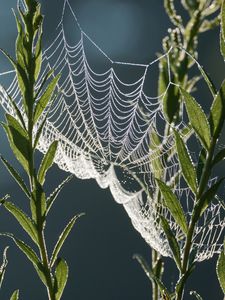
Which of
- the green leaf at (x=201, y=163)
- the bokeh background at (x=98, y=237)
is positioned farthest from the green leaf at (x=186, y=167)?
the bokeh background at (x=98, y=237)

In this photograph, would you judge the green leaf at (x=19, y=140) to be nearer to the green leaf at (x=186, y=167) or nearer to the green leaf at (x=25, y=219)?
the green leaf at (x=25, y=219)

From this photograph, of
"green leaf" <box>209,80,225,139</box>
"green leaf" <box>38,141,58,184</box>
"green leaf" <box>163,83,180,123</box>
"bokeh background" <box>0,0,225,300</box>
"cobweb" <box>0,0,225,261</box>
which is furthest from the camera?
"bokeh background" <box>0,0,225,300</box>

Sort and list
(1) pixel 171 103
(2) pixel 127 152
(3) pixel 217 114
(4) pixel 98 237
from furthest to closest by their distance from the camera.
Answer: (4) pixel 98 237, (2) pixel 127 152, (1) pixel 171 103, (3) pixel 217 114

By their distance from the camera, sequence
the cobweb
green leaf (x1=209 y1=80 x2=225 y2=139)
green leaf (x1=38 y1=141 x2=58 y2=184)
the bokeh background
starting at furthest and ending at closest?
the bokeh background
the cobweb
green leaf (x1=38 y1=141 x2=58 y2=184)
green leaf (x1=209 y1=80 x2=225 y2=139)

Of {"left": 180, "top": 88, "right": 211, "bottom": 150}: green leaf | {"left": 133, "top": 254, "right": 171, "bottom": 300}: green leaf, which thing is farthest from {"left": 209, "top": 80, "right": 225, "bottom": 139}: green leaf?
{"left": 133, "top": 254, "right": 171, "bottom": 300}: green leaf

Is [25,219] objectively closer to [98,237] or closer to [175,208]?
[175,208]

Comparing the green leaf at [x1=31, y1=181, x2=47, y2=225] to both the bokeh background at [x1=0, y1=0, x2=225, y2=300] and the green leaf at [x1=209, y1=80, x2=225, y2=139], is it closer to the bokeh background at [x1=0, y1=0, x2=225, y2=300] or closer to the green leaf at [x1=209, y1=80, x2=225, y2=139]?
the green leaf at [x1=209, y1=80, x2=225, y2=139]

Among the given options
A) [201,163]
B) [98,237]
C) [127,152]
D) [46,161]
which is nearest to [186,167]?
[201,163]
